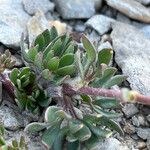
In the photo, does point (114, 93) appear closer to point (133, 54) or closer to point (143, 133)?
point (143, 133)

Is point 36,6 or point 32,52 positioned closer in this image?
point 32,52

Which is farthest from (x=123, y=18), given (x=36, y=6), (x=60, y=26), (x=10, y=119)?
(x=10, y=119)

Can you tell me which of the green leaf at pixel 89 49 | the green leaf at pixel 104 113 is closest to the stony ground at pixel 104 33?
the green leaf at pixel 104 113

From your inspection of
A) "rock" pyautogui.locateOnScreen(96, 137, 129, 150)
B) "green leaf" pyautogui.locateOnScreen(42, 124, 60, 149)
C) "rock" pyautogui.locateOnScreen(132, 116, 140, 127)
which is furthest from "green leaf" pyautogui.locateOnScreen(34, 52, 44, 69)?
"rock" pyautogui.locateOnScreen(132, 116, 140, 127)

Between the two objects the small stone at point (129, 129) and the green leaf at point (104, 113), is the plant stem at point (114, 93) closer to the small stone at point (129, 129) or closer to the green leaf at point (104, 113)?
the green leaf at point (104, 113)

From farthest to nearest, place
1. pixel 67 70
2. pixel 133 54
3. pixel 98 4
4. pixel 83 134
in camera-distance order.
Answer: pixel 98 4, pixel 133 54, pixel 67 70, pixel 83 134

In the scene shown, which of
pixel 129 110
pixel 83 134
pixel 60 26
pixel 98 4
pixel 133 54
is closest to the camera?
pixel 83 134

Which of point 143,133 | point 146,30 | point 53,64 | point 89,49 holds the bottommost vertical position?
point 143,133

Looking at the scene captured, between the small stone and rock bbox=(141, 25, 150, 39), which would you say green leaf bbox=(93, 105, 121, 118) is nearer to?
the small stone
